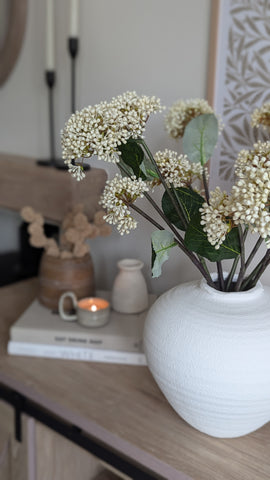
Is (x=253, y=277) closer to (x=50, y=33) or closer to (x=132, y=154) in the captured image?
(x=132, y=154)

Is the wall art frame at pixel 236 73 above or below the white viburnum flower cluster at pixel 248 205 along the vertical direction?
above

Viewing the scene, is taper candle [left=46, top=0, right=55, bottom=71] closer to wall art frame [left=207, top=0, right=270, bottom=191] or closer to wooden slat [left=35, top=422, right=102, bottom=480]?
wall art frame [left=207, top=0, right=270, bottom=191]

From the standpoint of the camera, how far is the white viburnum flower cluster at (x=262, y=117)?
29.9 inches

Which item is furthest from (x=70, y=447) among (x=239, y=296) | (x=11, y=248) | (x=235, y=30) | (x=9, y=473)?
(x=235, y=30)

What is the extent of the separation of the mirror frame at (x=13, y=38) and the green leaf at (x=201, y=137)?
2.54ft

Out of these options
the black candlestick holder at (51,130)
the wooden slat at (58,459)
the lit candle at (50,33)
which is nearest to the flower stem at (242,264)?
the wooden slat at (58,459)

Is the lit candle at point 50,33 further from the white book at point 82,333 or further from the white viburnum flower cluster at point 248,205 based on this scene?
the white viburnum flower cluster at point 248,205

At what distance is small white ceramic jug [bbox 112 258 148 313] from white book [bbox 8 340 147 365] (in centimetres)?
12

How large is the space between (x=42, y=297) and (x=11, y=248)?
0.39 m

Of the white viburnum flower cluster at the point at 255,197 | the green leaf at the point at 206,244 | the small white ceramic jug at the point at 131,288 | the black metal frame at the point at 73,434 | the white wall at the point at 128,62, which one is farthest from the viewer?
the small white ceramic jug at the point at 131,288

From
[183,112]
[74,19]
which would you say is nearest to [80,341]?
[183,112]

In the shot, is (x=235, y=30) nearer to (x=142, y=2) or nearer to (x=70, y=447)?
(x=142, y=2)

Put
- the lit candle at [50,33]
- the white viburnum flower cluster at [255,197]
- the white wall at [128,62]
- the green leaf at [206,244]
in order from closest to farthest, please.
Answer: the white viburnum flower cluster at [255,197] < the green leaf at [206,244] < the white wall at [128,62] < the lit candle at [50,33]

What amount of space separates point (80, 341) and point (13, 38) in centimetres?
79
